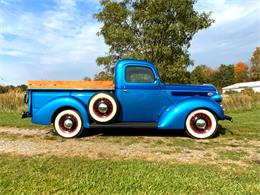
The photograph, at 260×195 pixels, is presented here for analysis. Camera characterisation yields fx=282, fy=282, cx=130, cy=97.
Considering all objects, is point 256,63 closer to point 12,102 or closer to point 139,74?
point 12,102

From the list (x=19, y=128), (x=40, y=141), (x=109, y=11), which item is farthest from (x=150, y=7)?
(x=40, y=141)

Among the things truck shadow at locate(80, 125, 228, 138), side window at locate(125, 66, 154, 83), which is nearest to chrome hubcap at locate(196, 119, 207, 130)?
truck shadow at locate(80, 125, 228, 138)

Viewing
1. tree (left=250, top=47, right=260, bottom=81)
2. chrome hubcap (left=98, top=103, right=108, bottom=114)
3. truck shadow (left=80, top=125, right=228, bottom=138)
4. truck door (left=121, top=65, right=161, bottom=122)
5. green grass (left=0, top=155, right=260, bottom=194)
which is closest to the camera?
green grass (left=0, top=155, right=260, bottom=194)

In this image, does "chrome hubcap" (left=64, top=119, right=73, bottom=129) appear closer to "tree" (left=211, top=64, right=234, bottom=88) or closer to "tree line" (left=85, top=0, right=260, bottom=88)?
"tree line" (left=85, top=0, right=260, bottom=88)

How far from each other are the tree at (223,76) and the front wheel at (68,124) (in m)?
87.9

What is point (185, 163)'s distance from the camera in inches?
194

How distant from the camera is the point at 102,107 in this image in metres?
6.94

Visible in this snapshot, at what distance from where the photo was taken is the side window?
7312 mm

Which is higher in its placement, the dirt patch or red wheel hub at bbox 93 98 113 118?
red wheel hub at bbox 93 98 113 118

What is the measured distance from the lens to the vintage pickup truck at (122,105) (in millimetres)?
7047

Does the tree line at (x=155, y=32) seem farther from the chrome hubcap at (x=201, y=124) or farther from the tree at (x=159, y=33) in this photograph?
the chrome hubcap at (x=201, y=124)

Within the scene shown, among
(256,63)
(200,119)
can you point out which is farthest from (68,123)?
(256,63)

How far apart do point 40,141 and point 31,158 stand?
1.64 m

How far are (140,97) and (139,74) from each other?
61 centimetres
